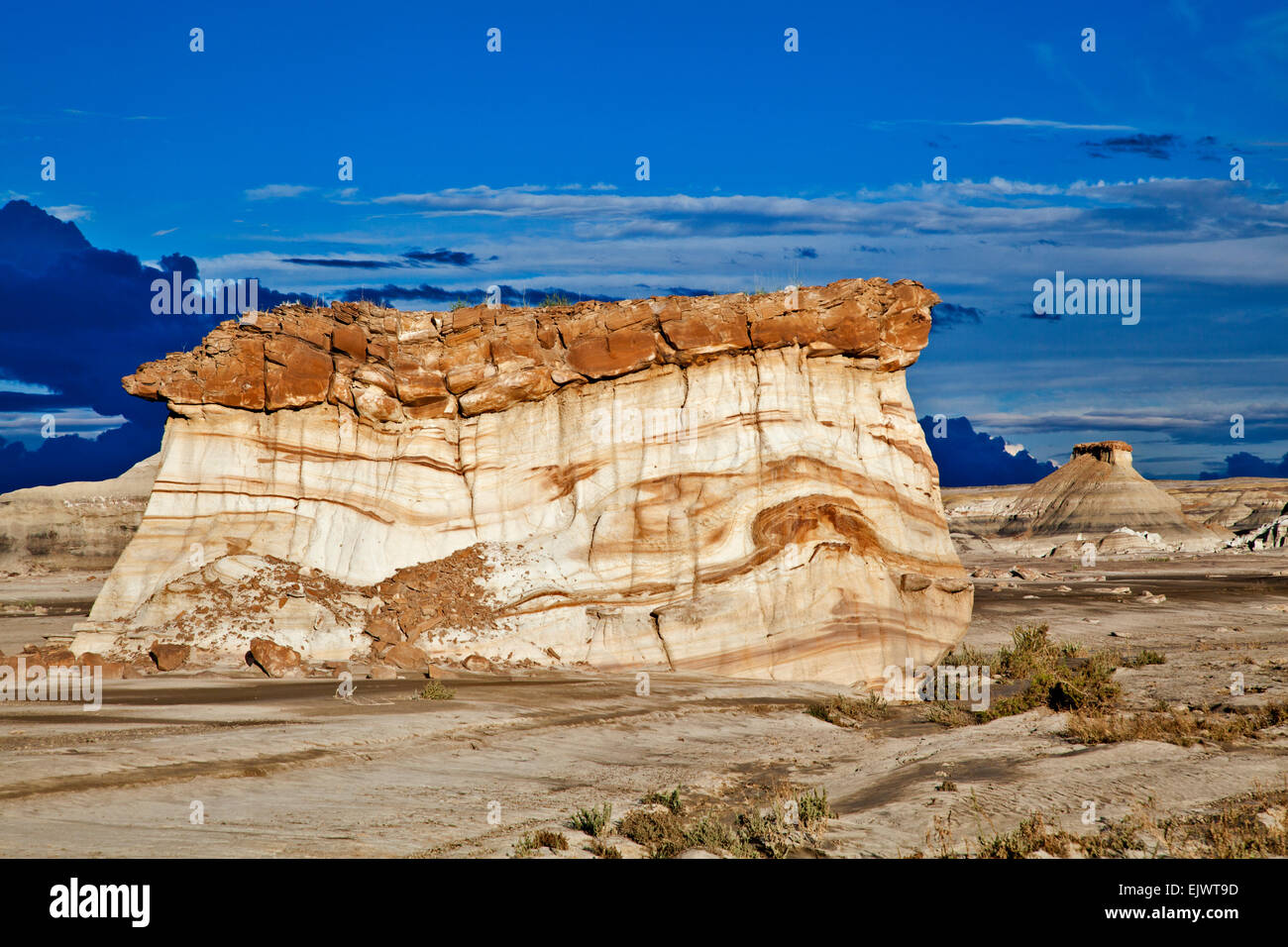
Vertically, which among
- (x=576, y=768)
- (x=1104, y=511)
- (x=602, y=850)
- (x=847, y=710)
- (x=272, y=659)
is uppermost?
(x=1104, y=511)

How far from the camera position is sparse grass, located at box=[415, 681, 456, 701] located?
51.6ft

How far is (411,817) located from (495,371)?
12661mm

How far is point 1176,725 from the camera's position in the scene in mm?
13875

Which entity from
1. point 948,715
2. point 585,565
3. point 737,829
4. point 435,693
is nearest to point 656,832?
point 737,829

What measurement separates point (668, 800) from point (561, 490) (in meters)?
10.7

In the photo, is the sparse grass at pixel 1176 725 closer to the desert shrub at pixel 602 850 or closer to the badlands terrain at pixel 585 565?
the badlands terrain at pixel 585 565

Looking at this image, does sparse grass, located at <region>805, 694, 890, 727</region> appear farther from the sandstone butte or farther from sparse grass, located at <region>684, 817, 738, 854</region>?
sparse grass, located at <region>684, 817, 738, 854</region>

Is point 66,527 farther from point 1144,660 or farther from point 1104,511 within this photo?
point 1104,511

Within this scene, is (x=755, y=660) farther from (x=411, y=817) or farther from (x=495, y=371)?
(x=411, y=817)

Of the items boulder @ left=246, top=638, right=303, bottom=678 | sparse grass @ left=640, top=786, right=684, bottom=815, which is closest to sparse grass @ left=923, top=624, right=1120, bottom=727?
sparse grass @ left=640, top=786, right=684, bottom=815

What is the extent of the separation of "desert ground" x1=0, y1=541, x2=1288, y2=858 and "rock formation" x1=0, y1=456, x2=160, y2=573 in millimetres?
41564

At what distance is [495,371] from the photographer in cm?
2097

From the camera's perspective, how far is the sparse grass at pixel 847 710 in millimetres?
16578

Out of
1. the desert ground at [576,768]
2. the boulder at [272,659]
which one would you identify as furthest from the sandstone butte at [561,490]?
the desert ground at [576,768]
